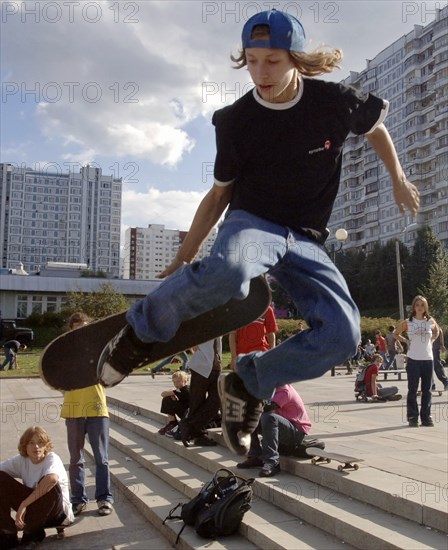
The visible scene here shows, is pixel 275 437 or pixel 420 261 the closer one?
pixel 275 437

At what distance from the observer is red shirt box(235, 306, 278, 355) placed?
5855 mm

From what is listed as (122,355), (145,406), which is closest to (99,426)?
(122,355)

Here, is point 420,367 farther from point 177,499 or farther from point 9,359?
point 9,359

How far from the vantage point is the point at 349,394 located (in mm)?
15250

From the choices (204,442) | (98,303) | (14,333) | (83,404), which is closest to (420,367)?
(204,442)

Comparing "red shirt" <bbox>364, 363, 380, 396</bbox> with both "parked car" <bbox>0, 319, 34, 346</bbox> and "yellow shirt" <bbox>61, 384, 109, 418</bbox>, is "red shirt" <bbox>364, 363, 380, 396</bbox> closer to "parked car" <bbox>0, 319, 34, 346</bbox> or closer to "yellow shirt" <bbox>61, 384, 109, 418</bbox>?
"yellow shirt" <bbox>61, 384, 109, 418</bbox>

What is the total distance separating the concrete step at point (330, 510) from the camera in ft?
13.6

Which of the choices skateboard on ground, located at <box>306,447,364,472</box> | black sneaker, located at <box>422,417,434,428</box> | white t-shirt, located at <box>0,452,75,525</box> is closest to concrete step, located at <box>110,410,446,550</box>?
skateboard on ground, located at <box>306,447,364,472</box>

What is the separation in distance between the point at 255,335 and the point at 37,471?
2.71 meters

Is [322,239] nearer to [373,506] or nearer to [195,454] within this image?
[373,506]

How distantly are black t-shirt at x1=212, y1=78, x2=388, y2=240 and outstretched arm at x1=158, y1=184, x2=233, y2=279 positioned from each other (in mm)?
128

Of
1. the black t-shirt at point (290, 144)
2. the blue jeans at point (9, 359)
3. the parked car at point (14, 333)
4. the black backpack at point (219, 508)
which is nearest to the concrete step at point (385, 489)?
the black backpack at point (219, 508)

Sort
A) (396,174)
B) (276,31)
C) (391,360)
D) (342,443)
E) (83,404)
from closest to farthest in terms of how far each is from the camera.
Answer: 1. (276,31)
2. (396,174)
3. (83,404)
4. (342,443)
5. (391,360)

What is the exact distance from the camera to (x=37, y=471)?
6.05m
